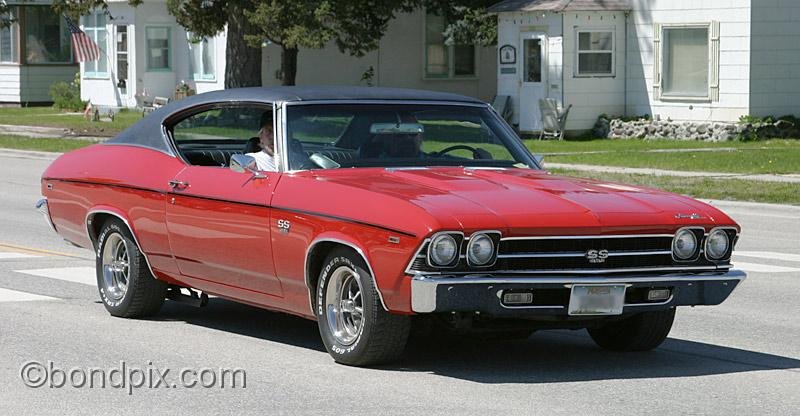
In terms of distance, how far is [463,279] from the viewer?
7633mm

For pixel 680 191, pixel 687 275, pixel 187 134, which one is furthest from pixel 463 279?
pixel 680 191

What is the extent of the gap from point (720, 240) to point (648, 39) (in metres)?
25.8

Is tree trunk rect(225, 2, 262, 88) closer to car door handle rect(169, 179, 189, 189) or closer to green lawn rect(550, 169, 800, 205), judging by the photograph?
green lawn rect(550, 169, 800, 205)

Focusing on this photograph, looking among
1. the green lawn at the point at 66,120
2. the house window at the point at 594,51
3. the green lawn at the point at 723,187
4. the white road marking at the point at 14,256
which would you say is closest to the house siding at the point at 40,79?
the green lawn at the point at 66,120

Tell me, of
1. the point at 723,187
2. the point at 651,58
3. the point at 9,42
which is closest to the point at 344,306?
the point at 723,187

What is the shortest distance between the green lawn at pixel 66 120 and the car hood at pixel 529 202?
2826cm

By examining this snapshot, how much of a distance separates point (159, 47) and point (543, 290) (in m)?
40.3

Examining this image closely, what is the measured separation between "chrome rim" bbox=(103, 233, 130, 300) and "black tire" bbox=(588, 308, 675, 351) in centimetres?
323

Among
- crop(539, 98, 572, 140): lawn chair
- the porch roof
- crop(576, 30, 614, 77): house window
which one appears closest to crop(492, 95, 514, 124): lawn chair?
crop(539, 98, 572, 140): lawn chair

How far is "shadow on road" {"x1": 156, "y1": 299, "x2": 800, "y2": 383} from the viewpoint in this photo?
27.2 ft

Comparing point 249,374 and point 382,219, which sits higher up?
point 382,219

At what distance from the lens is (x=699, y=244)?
8.22 meters

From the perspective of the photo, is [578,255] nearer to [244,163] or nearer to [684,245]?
[684,245]

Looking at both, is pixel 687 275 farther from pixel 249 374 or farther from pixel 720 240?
pixel 249 374
